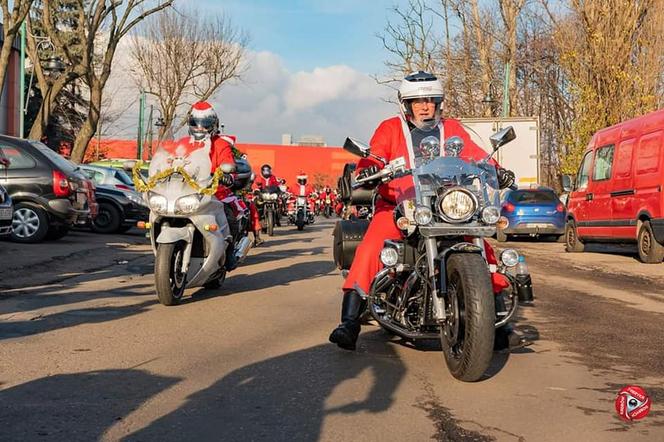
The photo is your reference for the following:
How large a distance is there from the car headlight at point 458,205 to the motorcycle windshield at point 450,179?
→ 0.35 feet

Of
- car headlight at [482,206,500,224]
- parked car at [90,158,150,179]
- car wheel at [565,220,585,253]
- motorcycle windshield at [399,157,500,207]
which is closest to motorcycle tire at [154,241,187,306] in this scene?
parked car at [90,158,150,179]

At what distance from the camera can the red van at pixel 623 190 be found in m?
14.4

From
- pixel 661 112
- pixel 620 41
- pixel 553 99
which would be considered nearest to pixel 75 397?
pixel 661 112

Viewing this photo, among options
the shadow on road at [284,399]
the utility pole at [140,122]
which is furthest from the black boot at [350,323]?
the utility pole at [140,122]

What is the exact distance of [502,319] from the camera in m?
5.28

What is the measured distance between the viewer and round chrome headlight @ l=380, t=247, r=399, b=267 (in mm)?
5500

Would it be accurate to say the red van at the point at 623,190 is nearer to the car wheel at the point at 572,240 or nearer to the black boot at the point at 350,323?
the car wheel at the point at 572,240

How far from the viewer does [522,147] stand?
2581 cm

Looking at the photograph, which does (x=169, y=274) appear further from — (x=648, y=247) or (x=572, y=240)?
(x=572, y=240)

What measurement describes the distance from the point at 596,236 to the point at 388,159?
39.0 feet

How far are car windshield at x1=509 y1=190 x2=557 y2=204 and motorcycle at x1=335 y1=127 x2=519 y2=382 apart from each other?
16.6 metres

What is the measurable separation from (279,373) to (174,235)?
3058 mm

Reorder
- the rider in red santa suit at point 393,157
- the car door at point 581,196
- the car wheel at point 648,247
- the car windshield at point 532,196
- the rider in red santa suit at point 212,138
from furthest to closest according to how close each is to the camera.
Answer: the car windshield at point 532,196 < the car door at point 581,196 < the car wheel at point 648,247 < the rider in red santa suit at point 212,138 < the rider in red santa suit at point 393,157

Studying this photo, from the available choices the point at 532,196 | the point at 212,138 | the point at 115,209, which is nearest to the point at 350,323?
the point at 212,138
